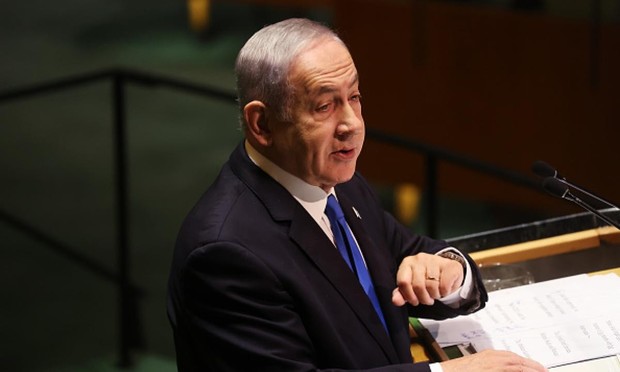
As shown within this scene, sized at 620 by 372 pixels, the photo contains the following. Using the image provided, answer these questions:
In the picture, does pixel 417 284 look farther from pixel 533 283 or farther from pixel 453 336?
pixel 533 283

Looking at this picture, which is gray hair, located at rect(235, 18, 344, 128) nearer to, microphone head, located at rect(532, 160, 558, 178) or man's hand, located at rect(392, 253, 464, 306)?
man's hand, located at rect(392, 253, 464, 306)

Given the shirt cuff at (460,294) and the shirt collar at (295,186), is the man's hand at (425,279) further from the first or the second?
the shirt collar at (295,186)

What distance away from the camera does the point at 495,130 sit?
5242 mm

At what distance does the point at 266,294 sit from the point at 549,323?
57 centimetres

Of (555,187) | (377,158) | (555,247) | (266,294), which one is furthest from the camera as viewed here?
(377,158)

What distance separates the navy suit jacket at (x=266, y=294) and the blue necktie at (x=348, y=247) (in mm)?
16

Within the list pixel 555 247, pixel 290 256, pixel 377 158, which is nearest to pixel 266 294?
pixel 290 256

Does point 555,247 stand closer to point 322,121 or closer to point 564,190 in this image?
point 564,190

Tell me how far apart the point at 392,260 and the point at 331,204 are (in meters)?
0.22

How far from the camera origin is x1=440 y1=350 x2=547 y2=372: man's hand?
183 cm

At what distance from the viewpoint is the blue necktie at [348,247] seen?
202cm

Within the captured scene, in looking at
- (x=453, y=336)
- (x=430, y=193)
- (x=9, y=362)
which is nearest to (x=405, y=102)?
(x=430, y=193)

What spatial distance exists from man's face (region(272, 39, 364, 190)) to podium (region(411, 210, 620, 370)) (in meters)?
0.54

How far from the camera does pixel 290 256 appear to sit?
189 centimetres
